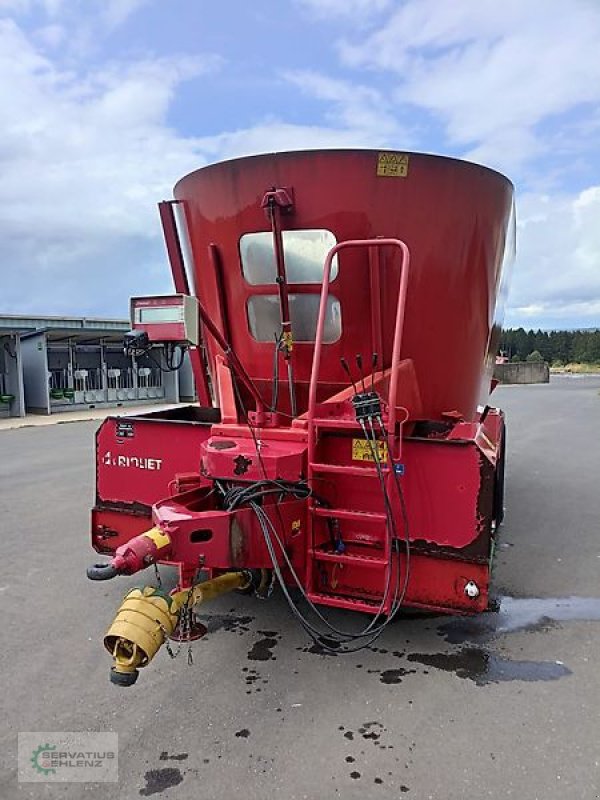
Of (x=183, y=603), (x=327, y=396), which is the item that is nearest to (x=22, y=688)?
(x=183, y=603)

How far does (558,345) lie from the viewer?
68.6 m

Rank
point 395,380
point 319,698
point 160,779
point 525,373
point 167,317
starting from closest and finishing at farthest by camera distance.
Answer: point 160,779 → point 319,698 → point 395,380 → point 167,317 → point 525,373

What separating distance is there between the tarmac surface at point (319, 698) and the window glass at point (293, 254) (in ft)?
6.82

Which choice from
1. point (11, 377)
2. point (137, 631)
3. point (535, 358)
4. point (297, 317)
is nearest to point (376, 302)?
point (297, 317)

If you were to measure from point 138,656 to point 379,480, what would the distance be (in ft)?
4.70

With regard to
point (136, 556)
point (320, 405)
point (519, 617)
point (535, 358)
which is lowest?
point (519, 617)

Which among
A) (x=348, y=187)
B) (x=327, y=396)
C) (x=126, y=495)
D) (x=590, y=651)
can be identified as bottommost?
(x=590, y=651)

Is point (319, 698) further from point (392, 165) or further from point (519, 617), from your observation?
point (392, 165)

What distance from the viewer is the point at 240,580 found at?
3.53m

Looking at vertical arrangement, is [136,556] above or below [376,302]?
below

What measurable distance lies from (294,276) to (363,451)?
1.21m

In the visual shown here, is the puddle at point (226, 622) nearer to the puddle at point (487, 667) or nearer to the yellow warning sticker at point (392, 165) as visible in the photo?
the puddle at point (487, 667)

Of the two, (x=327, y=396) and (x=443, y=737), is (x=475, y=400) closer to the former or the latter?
(x=327, y=396)

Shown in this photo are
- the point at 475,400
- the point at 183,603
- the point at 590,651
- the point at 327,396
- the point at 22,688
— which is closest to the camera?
the point at 183,603
